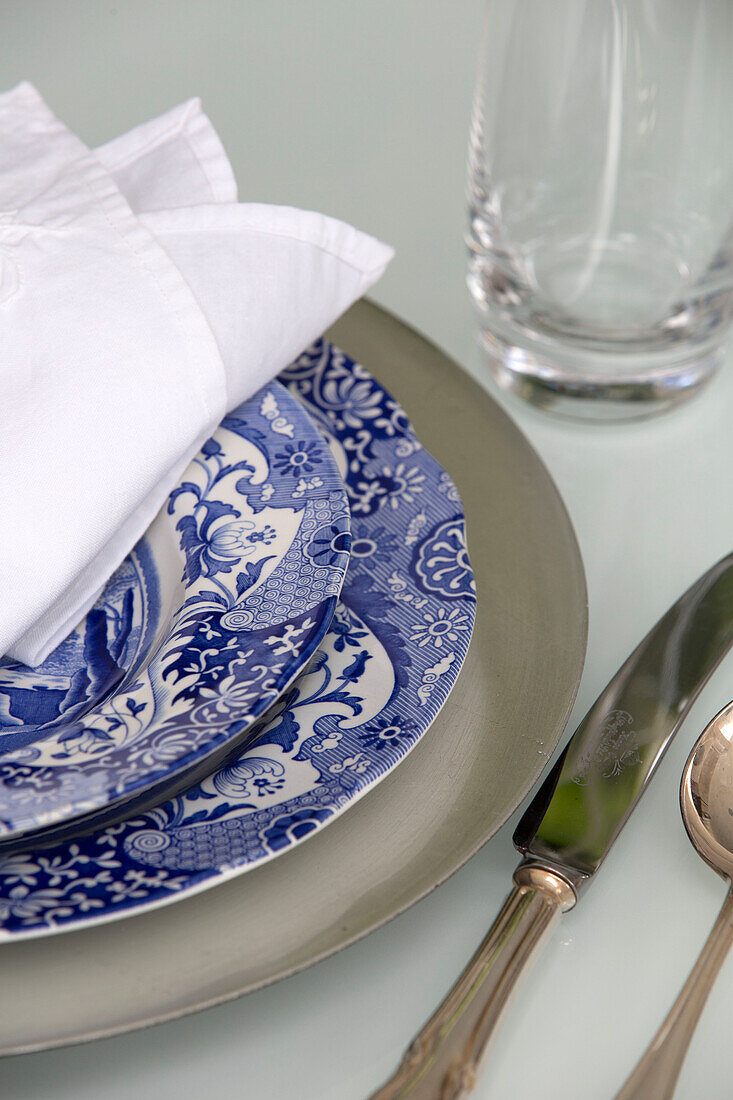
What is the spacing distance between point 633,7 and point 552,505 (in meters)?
0.23

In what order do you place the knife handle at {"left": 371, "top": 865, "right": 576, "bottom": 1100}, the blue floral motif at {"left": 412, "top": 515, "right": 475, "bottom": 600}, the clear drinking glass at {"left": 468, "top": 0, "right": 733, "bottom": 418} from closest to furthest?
the knife handle at {"left": 371, "top": 865, "right": 576, "bottom": 1100} < the blue floral motif at {"left": 412, "top": 515, "right": 475, "bottom": 600} < the clear drinking glass at {"left": 468, "top": 0, "right": 733, "bottom": 418}

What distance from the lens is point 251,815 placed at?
312mm

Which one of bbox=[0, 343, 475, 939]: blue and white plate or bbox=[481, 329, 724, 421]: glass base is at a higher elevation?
bbox=[481, 329, 724, 421]: glass base

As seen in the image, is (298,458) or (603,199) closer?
(298,458)

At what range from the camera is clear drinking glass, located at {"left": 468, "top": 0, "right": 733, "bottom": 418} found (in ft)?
1.66

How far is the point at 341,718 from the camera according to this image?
13.5 inches

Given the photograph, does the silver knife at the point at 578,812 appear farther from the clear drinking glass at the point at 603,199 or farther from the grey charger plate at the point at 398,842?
the clear drinking glass at the point at 603,199

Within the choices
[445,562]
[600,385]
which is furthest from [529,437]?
[445,562]

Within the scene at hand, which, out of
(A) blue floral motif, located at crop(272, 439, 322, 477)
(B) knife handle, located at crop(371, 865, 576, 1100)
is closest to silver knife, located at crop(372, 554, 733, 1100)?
(B) knife handle, located at crop(371, 865, 576, 1100)

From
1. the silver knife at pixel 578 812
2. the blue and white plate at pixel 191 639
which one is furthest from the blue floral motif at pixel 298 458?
the silver knife at pixel 578 812

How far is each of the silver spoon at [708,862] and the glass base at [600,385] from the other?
20 cm

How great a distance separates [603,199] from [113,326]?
1.02 ft

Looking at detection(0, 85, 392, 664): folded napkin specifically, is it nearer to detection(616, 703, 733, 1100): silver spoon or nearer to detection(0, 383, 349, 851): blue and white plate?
detection(0, 383, 349, 851): blue and white plate

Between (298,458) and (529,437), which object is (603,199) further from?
(298,458)
